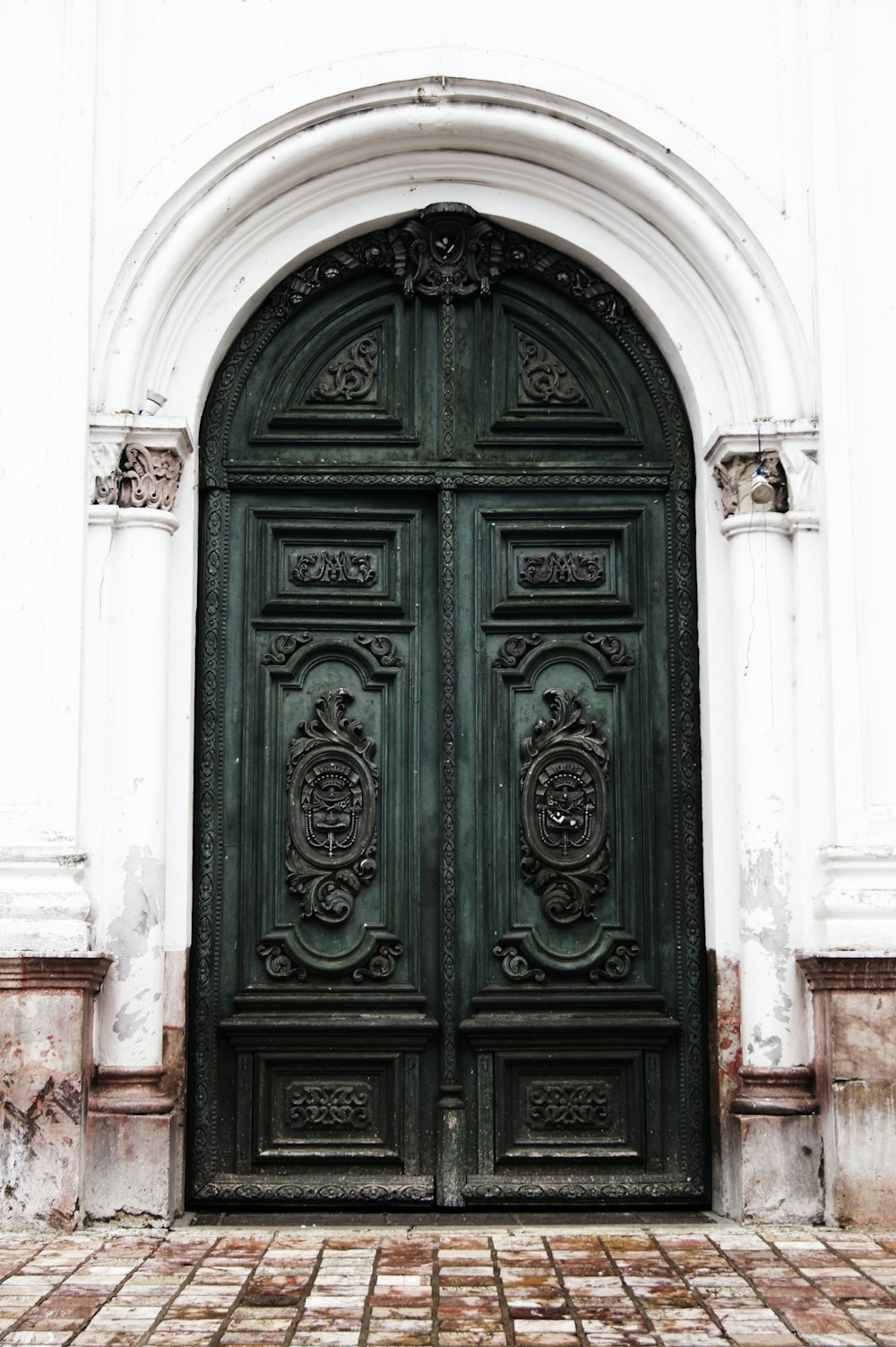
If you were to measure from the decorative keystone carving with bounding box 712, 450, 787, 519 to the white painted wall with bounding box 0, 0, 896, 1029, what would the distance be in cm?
14

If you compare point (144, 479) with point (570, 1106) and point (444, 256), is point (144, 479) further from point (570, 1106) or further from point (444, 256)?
point (570, 1106)

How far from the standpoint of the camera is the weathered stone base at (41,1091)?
5926 millimetres

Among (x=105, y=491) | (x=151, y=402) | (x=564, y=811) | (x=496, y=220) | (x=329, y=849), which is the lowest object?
(x=329, y=849)

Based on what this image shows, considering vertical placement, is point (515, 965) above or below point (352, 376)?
below

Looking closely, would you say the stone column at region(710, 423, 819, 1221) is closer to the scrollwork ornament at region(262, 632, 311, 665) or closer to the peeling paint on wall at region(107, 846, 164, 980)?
the scrollwork ornament at region(262, 632, 311, 665)

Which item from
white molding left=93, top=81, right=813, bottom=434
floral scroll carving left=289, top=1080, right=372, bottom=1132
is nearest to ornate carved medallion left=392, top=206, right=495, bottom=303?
white molding left=93, top=81, right=813, bottom=434

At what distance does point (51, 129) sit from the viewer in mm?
6723

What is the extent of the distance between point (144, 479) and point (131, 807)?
4.47 ft

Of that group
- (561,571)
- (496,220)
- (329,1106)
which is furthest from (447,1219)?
(496,220)

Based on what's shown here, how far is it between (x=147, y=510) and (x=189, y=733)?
94 centimetres

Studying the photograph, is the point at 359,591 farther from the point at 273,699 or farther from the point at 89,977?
the point at 89,977

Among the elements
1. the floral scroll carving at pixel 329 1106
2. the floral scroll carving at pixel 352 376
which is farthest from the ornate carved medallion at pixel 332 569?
the floral scroll carving at pixel 329 1106

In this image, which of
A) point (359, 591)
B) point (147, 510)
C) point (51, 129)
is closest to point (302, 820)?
point (359, 591)

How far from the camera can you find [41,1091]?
5.98 meters
